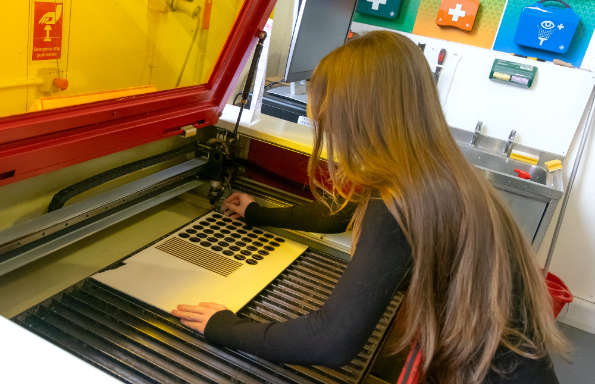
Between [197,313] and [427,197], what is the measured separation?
502 millimetres

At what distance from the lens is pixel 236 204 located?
154 centimetres

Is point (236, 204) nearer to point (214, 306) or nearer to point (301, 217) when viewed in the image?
Answer: point (301, 217)

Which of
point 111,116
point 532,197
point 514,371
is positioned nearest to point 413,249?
point 514,371

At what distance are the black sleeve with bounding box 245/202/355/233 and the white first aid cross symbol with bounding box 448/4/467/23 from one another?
231cm

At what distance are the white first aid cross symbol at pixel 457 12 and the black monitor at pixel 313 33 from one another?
1082 millimetres

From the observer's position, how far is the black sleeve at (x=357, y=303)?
2.84ft

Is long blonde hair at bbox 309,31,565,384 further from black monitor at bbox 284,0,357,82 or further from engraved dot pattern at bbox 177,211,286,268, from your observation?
black monitor at bbox 284,0,357,82

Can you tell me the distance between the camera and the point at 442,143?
0.94 metres

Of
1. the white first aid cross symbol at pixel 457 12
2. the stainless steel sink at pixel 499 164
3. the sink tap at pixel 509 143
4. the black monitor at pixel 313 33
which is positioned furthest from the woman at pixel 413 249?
the white first aid cross symbol at pixel 457 12

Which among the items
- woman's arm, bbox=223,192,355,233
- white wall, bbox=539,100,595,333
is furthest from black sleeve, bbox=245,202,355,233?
white wall, bbox=539,100,595,333

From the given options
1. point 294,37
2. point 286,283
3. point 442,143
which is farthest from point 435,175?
point 294,37

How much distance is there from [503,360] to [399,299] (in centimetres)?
37

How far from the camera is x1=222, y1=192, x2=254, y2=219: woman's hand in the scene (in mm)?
1503

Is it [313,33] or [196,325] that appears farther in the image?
[313,33]
